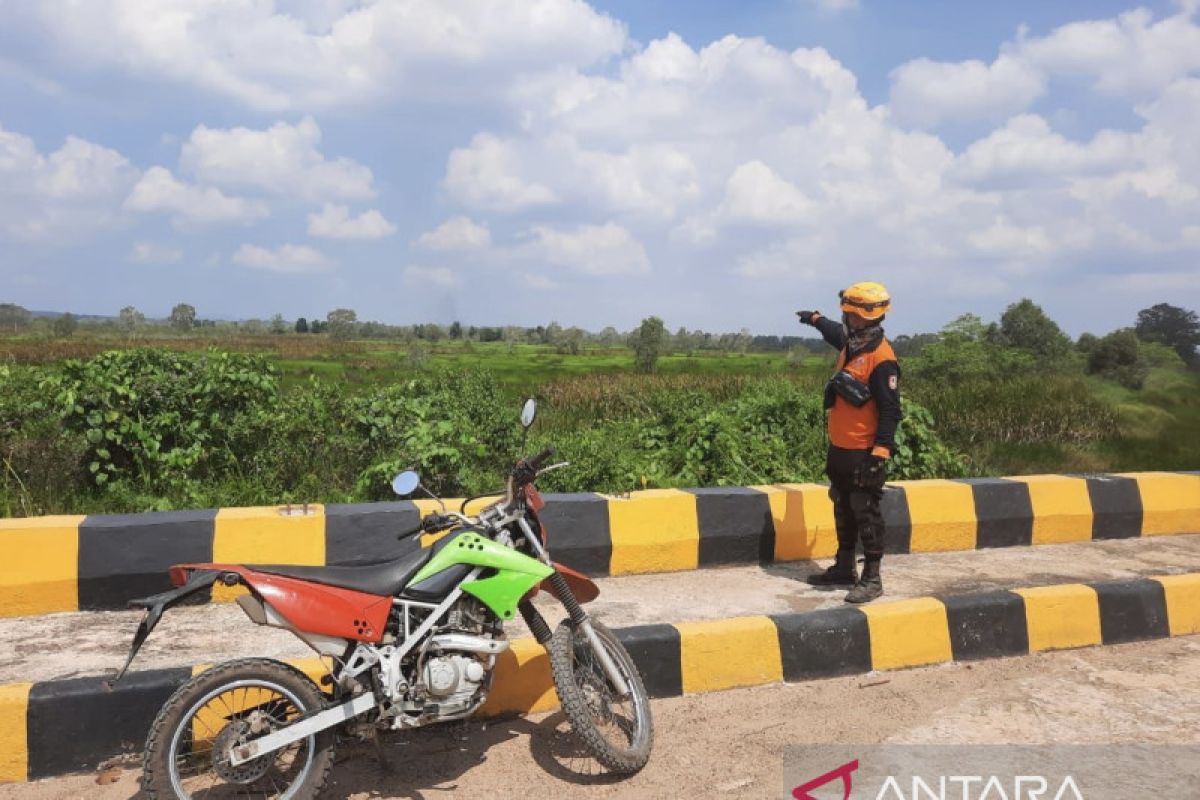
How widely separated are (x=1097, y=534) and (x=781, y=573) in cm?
→ 302

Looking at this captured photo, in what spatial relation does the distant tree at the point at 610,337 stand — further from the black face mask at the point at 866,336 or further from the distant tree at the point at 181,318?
the black face mask at the point at 866,336

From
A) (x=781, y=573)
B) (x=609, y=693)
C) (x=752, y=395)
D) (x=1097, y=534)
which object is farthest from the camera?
(x=752, y=395)

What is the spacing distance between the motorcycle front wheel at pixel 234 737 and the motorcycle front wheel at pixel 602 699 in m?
0.90

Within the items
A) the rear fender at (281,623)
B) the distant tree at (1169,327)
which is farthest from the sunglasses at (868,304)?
the distant tree at (1169,327)

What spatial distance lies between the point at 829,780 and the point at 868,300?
2795 mm

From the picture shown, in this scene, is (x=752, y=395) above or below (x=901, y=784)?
above

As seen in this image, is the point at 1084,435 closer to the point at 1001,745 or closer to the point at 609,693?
the point at 1001,745

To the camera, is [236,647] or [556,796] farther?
[236,647]

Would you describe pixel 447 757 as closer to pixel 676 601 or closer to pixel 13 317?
pixel 676 601

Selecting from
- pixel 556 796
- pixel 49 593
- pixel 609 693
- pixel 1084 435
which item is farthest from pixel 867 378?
pixel 1084 435

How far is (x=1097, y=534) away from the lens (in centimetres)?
714

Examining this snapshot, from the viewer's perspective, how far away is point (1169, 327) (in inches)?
868

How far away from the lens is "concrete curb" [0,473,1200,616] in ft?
15.5

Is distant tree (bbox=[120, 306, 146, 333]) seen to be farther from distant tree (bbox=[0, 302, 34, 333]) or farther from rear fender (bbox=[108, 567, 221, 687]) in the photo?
rear fender (bbox=[108, 567, 221, 687])
